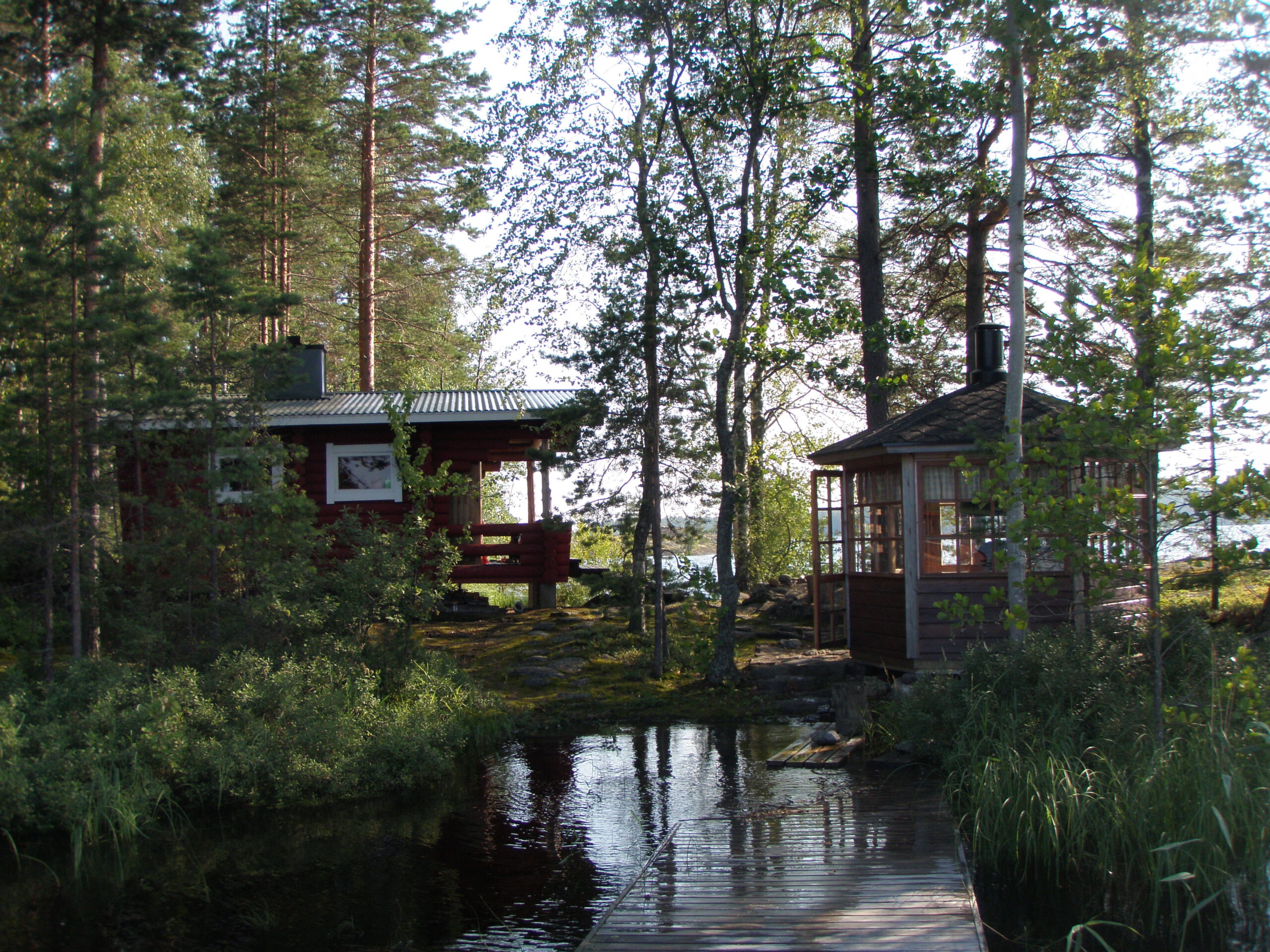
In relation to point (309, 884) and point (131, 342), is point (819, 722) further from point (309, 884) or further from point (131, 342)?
point (131, 342)

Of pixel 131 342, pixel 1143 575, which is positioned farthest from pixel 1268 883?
pixel 131 342

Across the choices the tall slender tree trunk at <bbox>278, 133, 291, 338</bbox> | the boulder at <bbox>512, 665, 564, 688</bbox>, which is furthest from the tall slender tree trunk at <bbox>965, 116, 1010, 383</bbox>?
the tall slender tree trunk at <bbox>278, 133, 291, 338</bbox>

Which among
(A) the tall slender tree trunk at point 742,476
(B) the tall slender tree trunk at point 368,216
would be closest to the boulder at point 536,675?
(A) the tall slender tree trunk at point 742,476

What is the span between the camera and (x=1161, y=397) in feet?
21.2

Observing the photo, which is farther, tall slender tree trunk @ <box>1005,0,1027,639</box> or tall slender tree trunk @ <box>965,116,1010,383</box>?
tall slender tree trunk @ <box>965,116,1010,383</box>

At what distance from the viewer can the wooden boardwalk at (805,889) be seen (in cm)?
500

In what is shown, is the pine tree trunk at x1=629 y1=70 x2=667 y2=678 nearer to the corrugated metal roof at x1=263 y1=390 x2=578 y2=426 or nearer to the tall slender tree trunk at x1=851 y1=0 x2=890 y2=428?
the corrugated metal roof at x1=263 y1=390 x2=578 y2=426

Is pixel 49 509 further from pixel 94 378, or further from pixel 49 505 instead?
pixel 94 378

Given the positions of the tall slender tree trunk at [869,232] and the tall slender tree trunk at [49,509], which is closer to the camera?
the tall slender tree trunk at [49,509]

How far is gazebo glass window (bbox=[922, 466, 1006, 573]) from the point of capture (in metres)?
11.8

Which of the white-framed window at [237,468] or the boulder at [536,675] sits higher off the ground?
the white-framed window at [237,468]

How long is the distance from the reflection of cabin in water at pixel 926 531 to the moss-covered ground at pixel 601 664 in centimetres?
182

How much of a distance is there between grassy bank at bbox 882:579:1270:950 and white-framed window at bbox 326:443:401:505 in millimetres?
11300

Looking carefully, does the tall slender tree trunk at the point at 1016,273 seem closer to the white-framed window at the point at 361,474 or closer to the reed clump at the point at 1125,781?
the reed clump at the point at 1125,781
